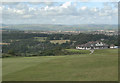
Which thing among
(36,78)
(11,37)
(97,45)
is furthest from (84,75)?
(11,37)

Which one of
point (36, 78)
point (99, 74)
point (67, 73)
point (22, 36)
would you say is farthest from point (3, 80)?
point (22, 36)

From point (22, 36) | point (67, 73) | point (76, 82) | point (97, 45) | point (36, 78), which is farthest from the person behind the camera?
point (22, 36)

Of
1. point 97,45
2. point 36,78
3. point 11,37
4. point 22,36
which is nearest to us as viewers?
point 36,78

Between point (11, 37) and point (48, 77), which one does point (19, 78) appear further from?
point (11, 37)

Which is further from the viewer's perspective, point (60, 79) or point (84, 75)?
point (84, 75)

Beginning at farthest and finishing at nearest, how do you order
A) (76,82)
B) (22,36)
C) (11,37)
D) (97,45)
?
(22,36)
(11,37)
(97,45)
(76,82)

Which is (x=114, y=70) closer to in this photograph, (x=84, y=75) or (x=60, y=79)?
(x=84, y=75)

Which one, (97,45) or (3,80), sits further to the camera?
(97,45)

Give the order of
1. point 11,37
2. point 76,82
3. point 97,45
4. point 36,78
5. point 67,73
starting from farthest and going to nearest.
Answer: point 11,37
point 97,45
point 67,73
point 36,78
point 76,82
